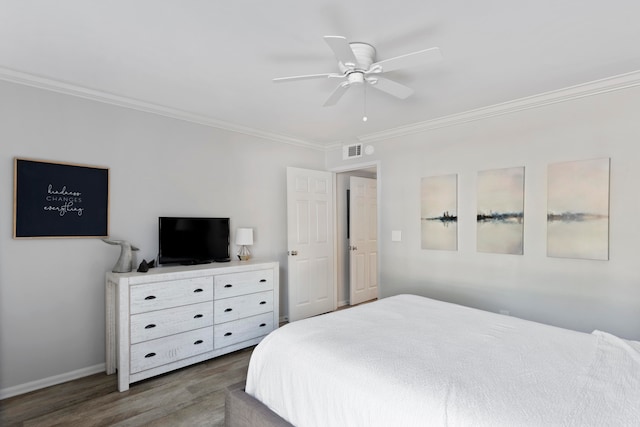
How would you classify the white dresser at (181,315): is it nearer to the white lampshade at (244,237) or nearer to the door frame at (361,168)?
the white lampshade at (244,237)

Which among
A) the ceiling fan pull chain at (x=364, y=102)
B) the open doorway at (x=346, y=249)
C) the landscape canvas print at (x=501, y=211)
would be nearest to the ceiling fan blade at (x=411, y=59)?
the ceiling fan pull chain at (x=364, y=102)

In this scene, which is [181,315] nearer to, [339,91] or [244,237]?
[244,237]

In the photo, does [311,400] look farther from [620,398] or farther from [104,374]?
[104,374]

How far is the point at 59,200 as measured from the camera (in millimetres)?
2787

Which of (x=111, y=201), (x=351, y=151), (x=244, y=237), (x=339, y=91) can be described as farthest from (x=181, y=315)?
(x=351, y=151)

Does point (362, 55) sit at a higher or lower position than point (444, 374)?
higher

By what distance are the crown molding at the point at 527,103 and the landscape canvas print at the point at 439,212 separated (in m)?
0.61

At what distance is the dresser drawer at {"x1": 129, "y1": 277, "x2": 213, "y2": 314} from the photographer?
2742 millimetres

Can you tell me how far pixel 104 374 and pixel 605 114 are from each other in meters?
4.91

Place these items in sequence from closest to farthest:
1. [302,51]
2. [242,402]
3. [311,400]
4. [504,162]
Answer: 1. [311,400]
2. [242,402]
3. [302,51]
4. [504,162]

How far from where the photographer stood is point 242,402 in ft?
6.00

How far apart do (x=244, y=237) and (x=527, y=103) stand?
10.5 feet

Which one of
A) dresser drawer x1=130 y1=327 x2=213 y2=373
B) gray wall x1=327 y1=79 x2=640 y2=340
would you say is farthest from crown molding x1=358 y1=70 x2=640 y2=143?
dresser drawer x1=130 y1=327 x2=213 y2=373

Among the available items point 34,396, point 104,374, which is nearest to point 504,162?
point 104,374
